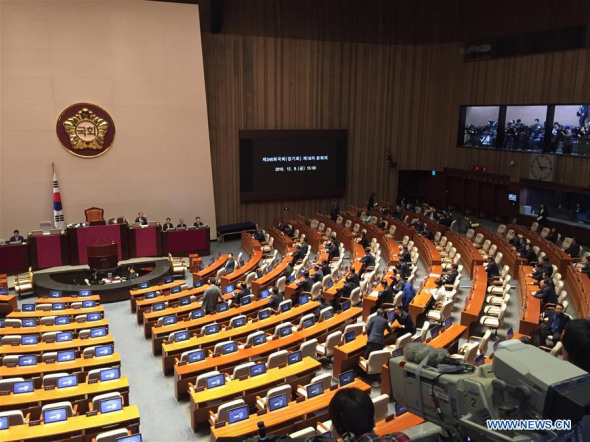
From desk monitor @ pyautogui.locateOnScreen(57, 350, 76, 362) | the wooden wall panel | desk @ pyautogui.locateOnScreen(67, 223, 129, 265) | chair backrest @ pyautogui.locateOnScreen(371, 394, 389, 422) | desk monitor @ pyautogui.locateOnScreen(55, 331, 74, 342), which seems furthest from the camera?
the wooden wall panel

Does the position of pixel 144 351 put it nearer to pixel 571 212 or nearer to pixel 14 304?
pixel 14 304

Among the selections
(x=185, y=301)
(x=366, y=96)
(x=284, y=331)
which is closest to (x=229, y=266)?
(x=185, y=301)

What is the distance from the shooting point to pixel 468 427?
2115 mm

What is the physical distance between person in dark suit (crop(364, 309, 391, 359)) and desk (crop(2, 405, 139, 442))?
3.42 metres

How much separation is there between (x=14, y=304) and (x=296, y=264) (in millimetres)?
6821

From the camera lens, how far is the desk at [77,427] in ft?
18.9

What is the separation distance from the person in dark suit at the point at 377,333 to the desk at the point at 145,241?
399 inches

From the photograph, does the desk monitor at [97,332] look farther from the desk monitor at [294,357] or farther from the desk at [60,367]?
the desk monitor at [294,357]

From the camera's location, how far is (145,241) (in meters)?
16.3

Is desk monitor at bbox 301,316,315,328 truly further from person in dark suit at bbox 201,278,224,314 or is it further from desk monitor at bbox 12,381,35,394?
desk monitor at bbox 12,381,35,394

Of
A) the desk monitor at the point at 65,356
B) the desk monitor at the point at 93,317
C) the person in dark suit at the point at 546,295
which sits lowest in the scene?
the desk monitor at the point at 93,317

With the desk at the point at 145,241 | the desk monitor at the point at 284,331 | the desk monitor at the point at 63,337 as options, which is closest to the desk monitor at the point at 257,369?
the desk monitor at the point at 284,331

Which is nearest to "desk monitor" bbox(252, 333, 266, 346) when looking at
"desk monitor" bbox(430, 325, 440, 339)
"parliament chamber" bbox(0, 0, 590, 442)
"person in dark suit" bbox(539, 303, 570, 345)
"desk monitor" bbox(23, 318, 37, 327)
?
"parliament chamber" bbox(0, 0, 590, 442)

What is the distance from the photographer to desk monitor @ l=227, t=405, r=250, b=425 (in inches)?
240
